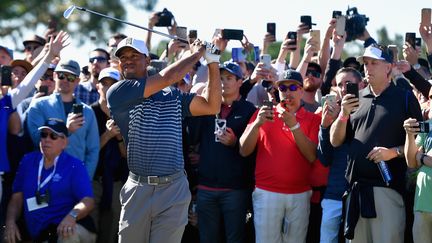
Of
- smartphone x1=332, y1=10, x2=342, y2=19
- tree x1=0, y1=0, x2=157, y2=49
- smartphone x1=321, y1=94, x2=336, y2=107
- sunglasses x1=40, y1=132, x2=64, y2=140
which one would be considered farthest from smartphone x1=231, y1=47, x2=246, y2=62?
tree x1=0, y1=0, x2=157, y2=49

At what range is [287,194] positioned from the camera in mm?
10609

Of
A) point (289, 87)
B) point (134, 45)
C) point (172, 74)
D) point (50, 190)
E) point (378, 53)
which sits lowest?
point (50, 190)

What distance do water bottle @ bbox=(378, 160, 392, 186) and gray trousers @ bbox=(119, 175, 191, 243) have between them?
199 centimetres

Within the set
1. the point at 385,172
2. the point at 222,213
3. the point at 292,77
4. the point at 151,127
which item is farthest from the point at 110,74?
the point at 385,172

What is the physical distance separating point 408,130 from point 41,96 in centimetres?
496

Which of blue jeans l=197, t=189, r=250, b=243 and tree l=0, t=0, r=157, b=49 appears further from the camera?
tree l=0, t=0, r=157, b=49

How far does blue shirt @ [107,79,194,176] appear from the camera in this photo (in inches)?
340

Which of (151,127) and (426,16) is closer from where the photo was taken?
(151,127)

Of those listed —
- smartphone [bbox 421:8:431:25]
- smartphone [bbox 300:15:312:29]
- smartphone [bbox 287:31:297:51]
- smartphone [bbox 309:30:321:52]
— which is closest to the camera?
smartphone [bbox 421:8:431:25]

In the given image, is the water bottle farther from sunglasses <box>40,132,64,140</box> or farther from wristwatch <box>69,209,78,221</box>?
sunglasses <box>40,132,64,140</box>

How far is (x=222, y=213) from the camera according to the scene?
11.0 metres

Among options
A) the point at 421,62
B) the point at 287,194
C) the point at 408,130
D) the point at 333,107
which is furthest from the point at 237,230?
the point at 421,62

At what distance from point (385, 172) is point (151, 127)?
241 cm

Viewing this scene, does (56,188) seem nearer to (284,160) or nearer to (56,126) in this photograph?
(56,126)
